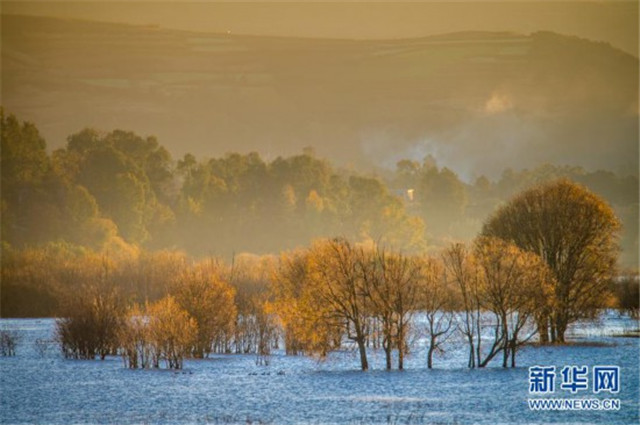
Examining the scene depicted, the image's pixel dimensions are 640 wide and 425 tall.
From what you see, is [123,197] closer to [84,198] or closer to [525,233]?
[84,198]

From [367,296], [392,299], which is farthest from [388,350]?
[367,296]

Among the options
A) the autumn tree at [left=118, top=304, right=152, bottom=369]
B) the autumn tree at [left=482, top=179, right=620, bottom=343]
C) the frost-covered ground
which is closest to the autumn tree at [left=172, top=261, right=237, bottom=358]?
the frost-covered ground

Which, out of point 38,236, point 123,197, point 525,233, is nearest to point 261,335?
point 525,233

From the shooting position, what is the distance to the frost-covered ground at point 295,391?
47.9 meters

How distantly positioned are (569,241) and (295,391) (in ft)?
102

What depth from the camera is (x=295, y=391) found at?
55.6 m

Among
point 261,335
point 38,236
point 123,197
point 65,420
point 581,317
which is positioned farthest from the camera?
point 123,197

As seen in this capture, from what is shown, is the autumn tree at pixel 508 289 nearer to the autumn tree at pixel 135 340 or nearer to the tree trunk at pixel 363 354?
the tree trunk at pixel 363 354

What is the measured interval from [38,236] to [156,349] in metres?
106

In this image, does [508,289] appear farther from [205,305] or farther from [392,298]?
[205,305]

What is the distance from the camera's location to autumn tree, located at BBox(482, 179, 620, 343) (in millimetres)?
75562

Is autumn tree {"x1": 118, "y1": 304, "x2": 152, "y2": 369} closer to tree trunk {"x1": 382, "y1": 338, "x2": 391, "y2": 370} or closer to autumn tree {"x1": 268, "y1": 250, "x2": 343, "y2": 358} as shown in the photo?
autumn tree {"x1": 268, "y1": 250, "x2": 343, "y2": 358}

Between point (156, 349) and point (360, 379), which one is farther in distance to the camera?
point (156, 349)

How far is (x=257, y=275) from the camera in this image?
116312 millimetres
